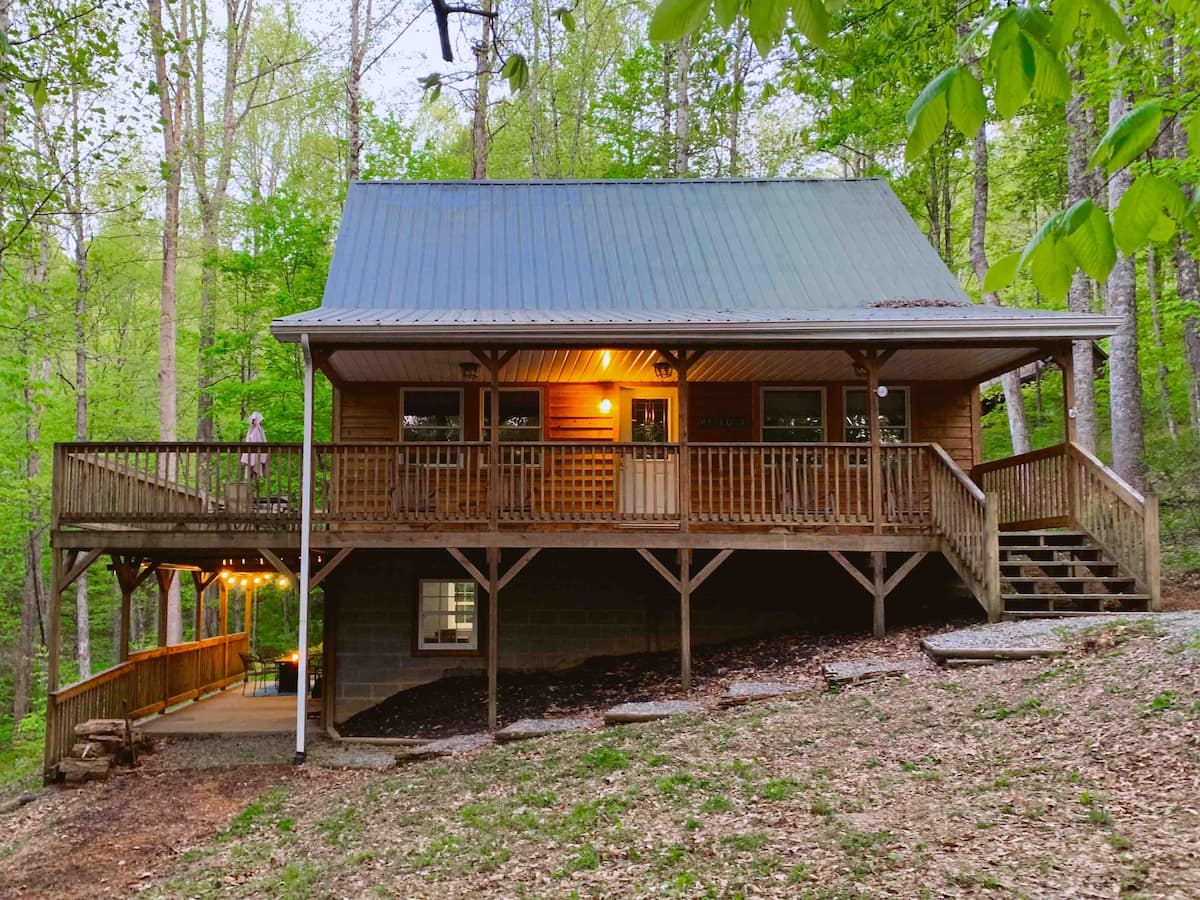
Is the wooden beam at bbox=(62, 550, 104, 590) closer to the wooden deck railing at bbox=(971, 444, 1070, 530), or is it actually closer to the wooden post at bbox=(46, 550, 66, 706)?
the wooden post at bbox=(46, 550, 66, 706)

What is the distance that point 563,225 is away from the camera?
15.8 meters

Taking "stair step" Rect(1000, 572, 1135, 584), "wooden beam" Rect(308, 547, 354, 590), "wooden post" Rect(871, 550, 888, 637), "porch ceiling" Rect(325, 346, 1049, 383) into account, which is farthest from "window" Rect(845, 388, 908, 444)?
"wooden beam" Rect(308, 547, 354, 590)

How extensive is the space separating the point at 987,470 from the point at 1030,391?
1926cm

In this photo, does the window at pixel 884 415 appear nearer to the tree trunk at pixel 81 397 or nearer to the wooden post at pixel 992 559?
the wooden post at pixel 992 559

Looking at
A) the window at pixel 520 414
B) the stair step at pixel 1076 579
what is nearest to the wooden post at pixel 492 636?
the window at pixel 520 414

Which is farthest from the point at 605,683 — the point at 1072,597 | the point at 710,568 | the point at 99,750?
the point at 99,750

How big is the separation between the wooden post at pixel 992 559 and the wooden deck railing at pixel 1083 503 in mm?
1612

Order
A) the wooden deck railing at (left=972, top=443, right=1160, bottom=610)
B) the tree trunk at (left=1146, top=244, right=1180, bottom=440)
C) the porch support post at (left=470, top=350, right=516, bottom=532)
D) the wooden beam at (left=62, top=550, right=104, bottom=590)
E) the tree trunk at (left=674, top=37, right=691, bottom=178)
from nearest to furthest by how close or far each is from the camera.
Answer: the wooden deck railing at (left=972, top=443, right=1160, bottom=610), the porch support post at (left=470, top=350, right=516, bottom=532), the wooden beam at (left=62, top=550, right=104, bottom=590), the tree trunk at (left=1146, top=244, right=1180, bottom=440), the tree trunk at (left=674, top=37, right=691, bottom=178)

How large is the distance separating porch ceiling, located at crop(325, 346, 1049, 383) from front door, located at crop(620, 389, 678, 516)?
0.42 m

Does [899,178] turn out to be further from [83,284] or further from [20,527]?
[20,527]

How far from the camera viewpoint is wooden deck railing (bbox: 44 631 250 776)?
11.0 metres

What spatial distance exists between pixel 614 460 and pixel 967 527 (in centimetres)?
449

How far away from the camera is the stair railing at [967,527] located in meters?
10.8

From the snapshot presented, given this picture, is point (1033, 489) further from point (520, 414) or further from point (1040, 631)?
point (520, 414)
